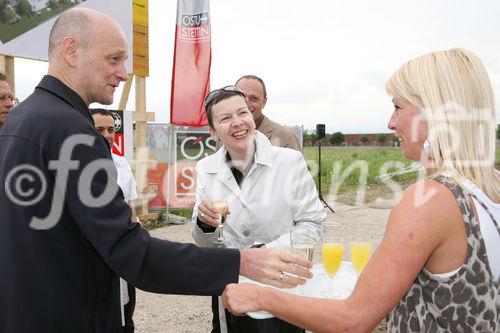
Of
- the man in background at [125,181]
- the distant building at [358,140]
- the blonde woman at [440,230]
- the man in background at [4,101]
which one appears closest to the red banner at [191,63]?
the man in background at [125,181]

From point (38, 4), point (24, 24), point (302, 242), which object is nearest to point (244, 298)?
point (302, 242)

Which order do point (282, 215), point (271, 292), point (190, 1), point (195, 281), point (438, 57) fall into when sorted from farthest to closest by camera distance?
point (190, 1) < point (282, 215) < point (195, 281) < point (271, 292) < point (438, 57)

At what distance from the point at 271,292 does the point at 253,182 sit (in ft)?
4.64

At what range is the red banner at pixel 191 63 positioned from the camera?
876 centimetres

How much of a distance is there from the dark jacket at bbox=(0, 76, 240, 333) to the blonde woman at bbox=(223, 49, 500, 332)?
0.70m

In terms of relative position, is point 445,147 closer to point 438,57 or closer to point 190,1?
point 438,57

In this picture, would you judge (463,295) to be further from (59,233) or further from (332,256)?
(59,233)

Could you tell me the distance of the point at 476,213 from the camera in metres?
1.48

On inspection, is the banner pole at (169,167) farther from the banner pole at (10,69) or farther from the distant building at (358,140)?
the distant building at (358,140)

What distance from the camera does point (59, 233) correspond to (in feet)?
5.60

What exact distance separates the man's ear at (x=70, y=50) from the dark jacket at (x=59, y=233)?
0.16 metres

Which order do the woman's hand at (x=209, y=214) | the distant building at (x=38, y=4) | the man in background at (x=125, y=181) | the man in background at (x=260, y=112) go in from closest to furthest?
the woman's hand at (x=209, y=214)
the man in background at (x=125, y=181)
the man in background at (x=260, y=112)
the distant building at (x=38, y=4)

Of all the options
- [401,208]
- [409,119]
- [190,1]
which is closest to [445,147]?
[409,119]

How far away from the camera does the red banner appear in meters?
8.76
